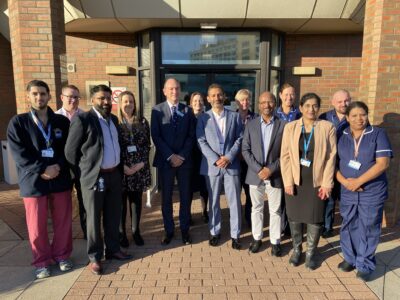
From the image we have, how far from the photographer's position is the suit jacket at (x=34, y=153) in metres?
3.19

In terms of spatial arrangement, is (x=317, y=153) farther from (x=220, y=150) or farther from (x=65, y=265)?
(x=65, y=265)

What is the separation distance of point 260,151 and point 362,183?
44.0 inches

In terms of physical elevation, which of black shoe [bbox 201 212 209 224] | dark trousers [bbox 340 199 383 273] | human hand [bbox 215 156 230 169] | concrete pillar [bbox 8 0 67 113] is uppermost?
concrete pillar [bbox 8 0 67 113]

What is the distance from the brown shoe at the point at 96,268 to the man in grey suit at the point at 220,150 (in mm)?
1467

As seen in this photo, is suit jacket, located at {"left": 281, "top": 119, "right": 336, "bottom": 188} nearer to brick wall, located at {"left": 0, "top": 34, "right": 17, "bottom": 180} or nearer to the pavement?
the pavement

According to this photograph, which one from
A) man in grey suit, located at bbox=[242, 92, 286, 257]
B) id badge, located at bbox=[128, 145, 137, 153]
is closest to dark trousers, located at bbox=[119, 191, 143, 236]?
id badge, located at bbox=[128, 145, 137, 153]

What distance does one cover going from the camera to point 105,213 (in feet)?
12.1

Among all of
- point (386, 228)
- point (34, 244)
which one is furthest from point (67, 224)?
point (386, 228)

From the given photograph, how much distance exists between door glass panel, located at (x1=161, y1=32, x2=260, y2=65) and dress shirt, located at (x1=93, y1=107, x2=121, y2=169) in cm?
343

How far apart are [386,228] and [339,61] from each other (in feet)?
12.2

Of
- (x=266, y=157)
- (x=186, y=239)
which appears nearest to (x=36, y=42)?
(x=186, y=239)

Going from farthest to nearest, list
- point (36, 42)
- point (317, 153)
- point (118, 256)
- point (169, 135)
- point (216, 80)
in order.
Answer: point (216, 80)
point (36, 42)
point (169, 135)
point (118, 256)
point (317, 153)

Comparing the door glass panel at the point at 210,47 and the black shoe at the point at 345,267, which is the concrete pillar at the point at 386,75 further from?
the door glass panel at the point at 210,47

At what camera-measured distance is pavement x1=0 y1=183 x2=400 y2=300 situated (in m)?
3.13
